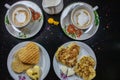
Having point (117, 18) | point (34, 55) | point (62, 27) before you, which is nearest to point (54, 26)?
point (62, 27)

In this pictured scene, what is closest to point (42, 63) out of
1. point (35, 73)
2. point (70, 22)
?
point (35, 73)

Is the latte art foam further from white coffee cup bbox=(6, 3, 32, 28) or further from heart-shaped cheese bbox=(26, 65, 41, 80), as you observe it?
heart-shaped cheese bbox=(26, 65, 41, 80)

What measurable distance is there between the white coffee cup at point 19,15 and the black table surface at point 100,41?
7 centimetres

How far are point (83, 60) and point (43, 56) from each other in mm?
155

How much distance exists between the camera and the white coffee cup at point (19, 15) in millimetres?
1686

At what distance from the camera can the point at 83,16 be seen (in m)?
1.70

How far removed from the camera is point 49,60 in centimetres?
170

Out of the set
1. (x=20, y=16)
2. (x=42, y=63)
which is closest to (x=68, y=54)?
(x=42, y=63)

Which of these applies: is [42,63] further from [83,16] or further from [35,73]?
[83,16]

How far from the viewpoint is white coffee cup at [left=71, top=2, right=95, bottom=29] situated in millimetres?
1678

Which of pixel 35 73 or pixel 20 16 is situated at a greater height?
pixel 20 16

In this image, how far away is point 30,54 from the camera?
5.51ft

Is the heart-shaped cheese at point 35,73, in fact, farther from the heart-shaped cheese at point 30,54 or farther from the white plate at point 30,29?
the white plate at point 30,29

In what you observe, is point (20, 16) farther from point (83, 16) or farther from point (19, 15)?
point (83, 16)
